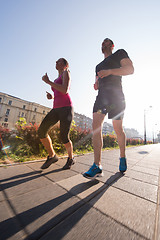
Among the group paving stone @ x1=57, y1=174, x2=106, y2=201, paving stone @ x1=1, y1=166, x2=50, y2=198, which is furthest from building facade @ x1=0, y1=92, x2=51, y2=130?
paving stone @ x1=57, y1=174, x2=106, y2=201

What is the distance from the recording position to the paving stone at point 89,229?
2.17 feet

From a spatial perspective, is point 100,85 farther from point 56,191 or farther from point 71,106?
point 56,191

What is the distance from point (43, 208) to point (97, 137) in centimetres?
103

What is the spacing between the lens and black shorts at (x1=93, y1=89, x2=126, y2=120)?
175 centimetres

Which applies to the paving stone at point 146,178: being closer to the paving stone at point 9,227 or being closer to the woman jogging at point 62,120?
the woman jogging at point 62,120

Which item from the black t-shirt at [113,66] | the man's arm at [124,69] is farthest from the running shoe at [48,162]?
the man's arm at [124,69]

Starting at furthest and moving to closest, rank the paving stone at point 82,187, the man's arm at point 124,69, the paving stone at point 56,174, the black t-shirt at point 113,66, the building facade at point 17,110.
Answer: the building facade at point 17,110 < the black t-shirt at point 113,66 < the man's arm at point 124,69 < the paving stone at point 56,174 < the paving stone at point 82,187

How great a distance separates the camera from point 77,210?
0.89 meters

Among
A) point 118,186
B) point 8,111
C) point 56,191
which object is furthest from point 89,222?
point 8,111

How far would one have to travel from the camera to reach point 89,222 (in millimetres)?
773

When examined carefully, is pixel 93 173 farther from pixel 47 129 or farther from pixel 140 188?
pixel 47 129

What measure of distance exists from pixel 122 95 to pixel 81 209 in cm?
164

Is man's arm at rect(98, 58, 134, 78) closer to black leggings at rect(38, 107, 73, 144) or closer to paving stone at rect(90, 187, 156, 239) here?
black leggings at rect(38, 107, 73, 144)

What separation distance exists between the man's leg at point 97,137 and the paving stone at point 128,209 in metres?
0.43
